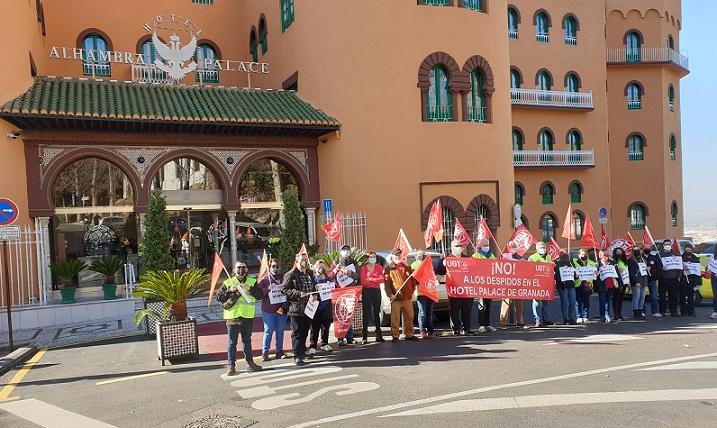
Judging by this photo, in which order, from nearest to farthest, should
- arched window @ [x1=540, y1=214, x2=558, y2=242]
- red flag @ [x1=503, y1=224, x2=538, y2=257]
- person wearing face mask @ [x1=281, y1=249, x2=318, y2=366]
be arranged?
person wearing face mask @ [x1=281, y1=249, x2=318, y2=366]
red flag @ [x1=503, y1=224, x2=538, y2=257]
arched window @ [x1=540, y1=214, x2=558, y2=242]

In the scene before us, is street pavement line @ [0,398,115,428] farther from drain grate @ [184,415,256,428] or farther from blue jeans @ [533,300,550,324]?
blue jeans @ [533,300,550,324]

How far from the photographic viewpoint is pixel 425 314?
37.5ft

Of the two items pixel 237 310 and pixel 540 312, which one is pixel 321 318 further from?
pixel 540 312

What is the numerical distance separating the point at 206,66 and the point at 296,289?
1699 cm

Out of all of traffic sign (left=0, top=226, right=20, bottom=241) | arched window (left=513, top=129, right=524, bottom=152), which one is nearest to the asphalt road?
traffic sign (left=0, top=226, right=20, bottom=241)

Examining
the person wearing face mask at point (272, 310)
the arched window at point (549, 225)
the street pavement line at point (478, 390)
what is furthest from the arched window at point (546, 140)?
the person wearing face mask at point (272, 310)

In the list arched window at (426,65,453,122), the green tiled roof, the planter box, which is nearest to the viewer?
the planter box

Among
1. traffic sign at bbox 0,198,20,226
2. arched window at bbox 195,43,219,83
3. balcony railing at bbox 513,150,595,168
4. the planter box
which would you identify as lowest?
the planter box

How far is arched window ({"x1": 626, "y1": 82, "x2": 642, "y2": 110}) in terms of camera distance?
33.6 metres

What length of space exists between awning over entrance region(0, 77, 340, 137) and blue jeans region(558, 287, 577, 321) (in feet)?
31.3

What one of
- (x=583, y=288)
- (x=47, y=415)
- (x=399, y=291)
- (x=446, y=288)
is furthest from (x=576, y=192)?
(x=47, y=415)

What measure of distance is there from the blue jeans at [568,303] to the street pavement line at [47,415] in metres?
9.24

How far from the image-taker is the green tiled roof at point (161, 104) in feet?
52.0

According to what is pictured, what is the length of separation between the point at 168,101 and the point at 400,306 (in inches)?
434
